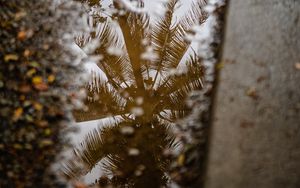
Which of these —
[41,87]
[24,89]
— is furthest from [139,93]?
[24,89]

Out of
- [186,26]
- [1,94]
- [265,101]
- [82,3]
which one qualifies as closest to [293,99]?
[265,101]

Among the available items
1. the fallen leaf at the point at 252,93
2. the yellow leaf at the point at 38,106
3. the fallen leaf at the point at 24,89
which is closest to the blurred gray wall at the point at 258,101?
the fallen leaf at the point at 252,93

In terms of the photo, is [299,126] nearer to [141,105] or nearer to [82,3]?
[141,105]

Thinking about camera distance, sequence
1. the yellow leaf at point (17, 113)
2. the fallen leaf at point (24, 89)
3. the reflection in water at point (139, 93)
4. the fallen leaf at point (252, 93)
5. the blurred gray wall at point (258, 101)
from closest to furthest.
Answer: the blurred gray wall at point (258, 101) → the fallen leaf at point (252, 93) → the yellow leaf at point (17, 113) → the fallen leaf at point (24, 89) → the reflection in water at point (139, 93)

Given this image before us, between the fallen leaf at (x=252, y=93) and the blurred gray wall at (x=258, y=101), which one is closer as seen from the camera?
the blurred gray wall at (x=258, y=101)

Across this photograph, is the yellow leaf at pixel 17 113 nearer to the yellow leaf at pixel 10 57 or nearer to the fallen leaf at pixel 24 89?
the fallen leaf at pixel 24 89

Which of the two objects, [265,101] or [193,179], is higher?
[265,101]
